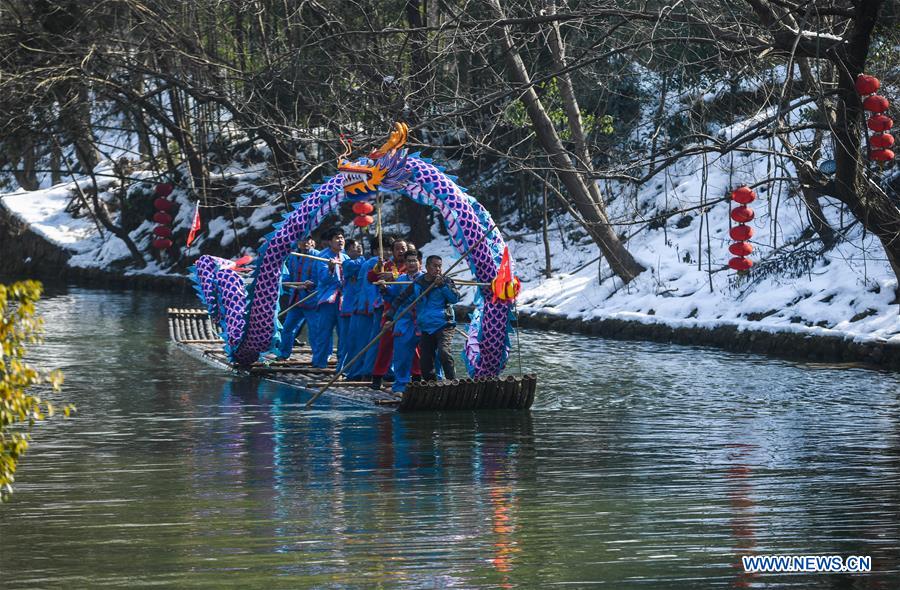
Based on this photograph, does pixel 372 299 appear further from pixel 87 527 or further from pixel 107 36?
pixel 107 36

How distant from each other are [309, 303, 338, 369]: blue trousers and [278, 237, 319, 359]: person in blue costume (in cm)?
14

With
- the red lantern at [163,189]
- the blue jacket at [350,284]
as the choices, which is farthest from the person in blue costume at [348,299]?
the red lantern at [163,189]

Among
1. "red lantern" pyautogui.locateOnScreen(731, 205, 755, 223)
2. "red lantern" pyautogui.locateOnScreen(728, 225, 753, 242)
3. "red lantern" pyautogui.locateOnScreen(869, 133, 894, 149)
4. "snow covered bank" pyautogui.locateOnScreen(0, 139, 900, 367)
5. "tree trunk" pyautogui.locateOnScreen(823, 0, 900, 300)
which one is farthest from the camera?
"snow covered bank" pyautogui.locateOnScreen(0, 139, 900, 367)

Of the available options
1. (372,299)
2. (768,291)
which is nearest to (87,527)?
(372,299)

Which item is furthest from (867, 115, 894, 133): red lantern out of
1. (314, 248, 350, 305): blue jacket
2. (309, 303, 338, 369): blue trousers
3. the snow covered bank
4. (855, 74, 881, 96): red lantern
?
(309, 303, 338, 369): blue trousers

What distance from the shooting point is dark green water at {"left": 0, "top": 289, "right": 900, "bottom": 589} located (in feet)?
25.8

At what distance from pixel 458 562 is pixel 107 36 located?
83.9ft

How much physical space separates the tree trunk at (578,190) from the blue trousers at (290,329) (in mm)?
6470

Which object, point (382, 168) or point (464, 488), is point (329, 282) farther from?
point (464, 488)

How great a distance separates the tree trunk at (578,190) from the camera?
23.8 m

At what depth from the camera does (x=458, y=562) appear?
7.93 m

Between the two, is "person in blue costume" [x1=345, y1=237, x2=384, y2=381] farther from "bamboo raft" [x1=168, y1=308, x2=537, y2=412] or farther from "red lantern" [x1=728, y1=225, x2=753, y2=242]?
"red lantern" [x1=728, y1=225, x2=753, y2=242]

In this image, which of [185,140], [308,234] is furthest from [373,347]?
[185,140]

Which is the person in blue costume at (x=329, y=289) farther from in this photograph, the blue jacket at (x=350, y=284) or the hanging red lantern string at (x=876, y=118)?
the hanging red lantern string at (x=876, y=118)
